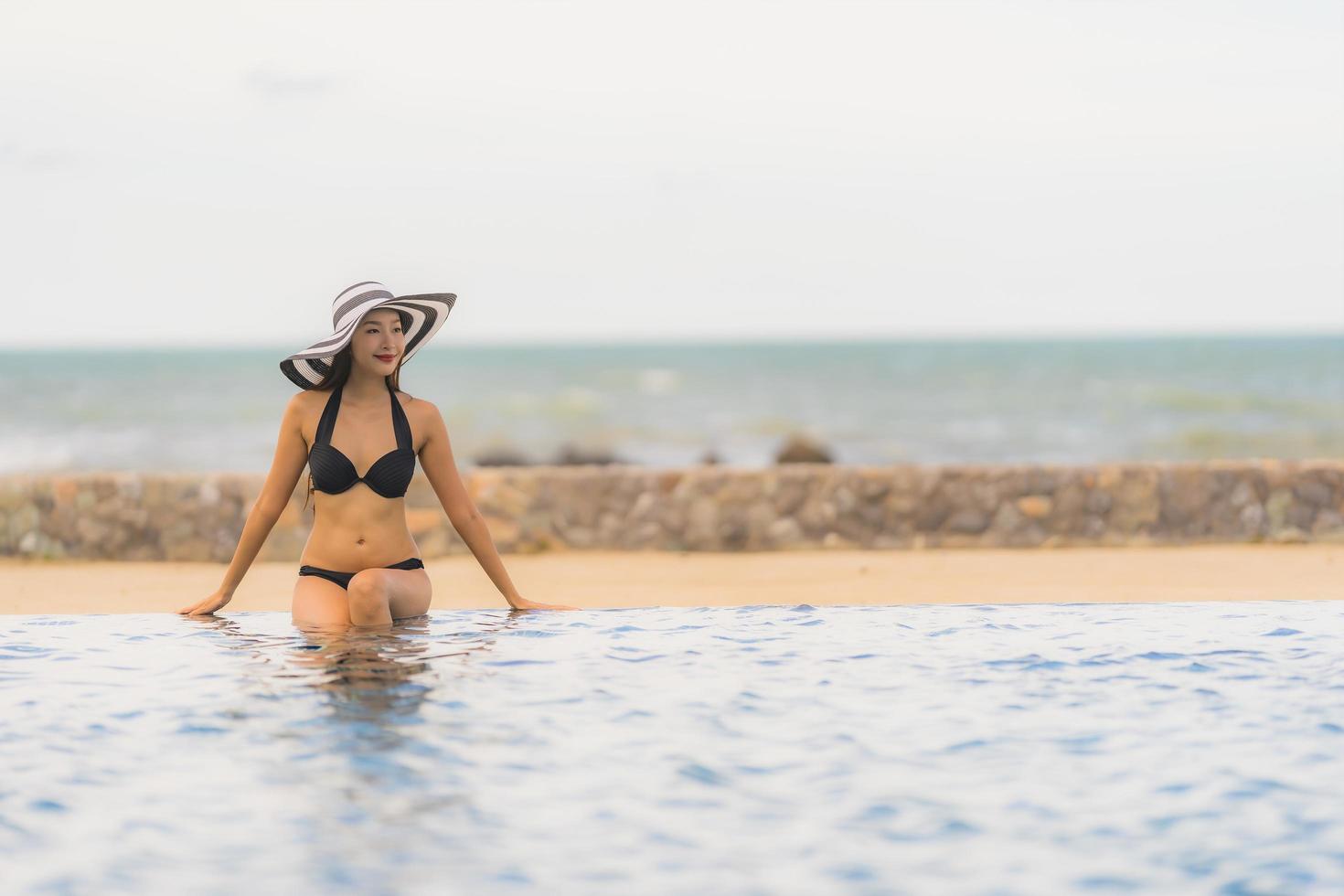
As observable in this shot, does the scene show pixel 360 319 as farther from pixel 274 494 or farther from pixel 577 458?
pixel 577 458

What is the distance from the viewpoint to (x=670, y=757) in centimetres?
429

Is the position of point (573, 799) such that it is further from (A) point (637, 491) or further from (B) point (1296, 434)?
(B) point (1296, 434)

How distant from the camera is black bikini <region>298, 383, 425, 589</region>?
576 cm

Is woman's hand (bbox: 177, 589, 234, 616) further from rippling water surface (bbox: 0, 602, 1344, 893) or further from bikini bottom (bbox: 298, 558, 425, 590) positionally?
bikini bottom (bbox: 298, 558, 425, 590)

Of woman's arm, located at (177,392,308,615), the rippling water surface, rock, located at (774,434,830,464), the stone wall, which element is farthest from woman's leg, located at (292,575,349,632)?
rock, located at (774,434,830,464)

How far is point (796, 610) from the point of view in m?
6.76

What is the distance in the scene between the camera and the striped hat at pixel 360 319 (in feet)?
18.2

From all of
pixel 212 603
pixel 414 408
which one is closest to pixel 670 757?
pixel 414 408

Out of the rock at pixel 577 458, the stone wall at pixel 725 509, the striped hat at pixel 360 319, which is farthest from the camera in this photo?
the rock at pixel 577 458

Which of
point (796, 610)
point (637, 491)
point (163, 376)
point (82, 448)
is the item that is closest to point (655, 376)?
point (163, 376)

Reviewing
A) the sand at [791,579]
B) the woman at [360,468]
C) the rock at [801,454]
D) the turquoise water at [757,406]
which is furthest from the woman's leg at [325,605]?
the turquoise water at [757,406]

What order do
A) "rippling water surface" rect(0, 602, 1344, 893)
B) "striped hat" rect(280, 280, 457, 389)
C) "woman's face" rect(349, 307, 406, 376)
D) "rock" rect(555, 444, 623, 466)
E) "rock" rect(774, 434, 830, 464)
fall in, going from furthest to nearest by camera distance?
"rock" rect(774, 434, 830, 464) → "rock" rect(555, 444, 623, 466) → "woman's face" rect(349, 307, 406, 376) → "striped hat" rect(280, 280, 457, 389) → "rippling water surface" rect(0, 602, 1344, 893)

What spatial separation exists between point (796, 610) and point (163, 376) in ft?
200

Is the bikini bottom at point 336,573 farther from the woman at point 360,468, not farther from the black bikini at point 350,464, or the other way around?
the black bikini at point 350,464
